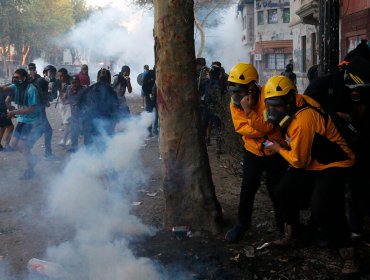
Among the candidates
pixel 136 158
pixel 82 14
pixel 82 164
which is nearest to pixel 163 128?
pixel 82 164

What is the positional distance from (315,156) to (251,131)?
634mm

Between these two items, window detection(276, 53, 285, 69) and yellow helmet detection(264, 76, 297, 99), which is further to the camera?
window detection(276, 53, 285, 69)

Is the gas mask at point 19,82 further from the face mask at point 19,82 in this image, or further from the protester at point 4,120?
the protester at point 4,120

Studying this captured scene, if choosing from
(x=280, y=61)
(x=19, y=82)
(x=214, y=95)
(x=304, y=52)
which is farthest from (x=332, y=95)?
(x=280, y=61)

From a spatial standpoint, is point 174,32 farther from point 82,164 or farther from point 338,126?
point 82,164

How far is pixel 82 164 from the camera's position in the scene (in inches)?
272

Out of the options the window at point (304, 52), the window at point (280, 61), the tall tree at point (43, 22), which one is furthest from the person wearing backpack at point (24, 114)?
the window at point (280, 61)

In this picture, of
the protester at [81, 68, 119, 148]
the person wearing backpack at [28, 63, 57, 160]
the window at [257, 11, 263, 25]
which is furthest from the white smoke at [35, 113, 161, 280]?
the window at [257, 11, 263, 25]

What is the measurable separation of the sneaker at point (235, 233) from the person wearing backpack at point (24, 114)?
3831 mm

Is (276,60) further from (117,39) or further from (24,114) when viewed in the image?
(24,114)

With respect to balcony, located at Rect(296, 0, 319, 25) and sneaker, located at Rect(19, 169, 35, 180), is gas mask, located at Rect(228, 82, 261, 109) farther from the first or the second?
balcony, located at Rect(296, 0, 319, 25)

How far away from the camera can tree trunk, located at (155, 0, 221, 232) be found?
14.1ft

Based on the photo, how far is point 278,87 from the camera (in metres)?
3.48

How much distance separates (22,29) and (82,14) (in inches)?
664
